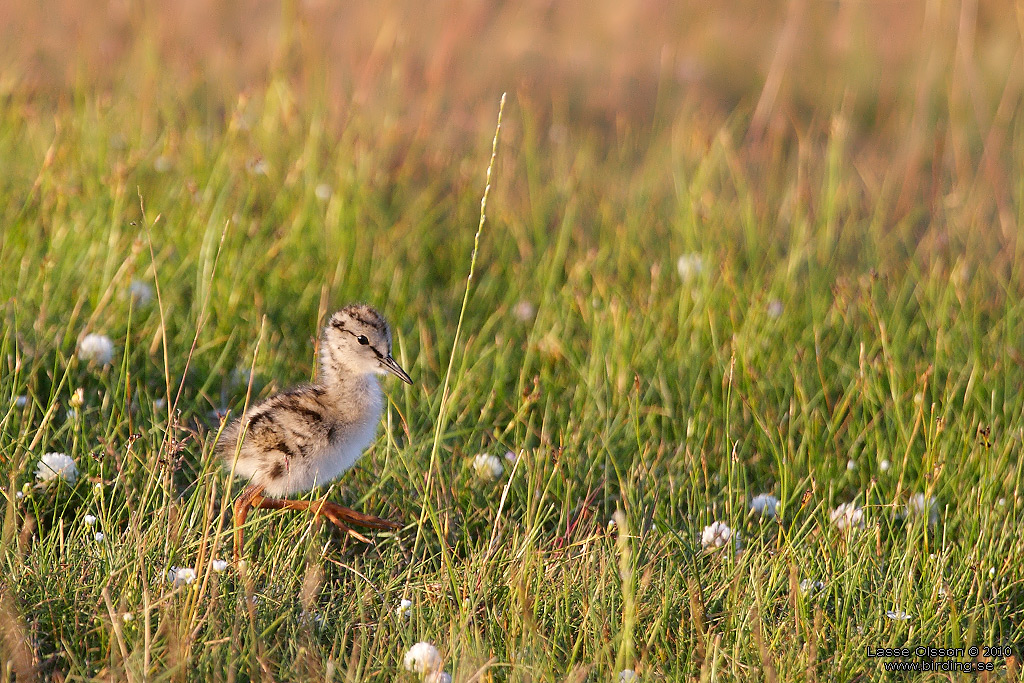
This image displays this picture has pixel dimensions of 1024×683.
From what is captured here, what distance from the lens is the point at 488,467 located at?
3.58 meters

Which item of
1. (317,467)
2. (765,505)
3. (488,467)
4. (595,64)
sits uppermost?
(595,64)

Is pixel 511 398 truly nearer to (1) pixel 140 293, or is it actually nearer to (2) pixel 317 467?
(2) pixel 317 467

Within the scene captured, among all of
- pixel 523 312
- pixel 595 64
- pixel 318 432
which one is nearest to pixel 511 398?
pixel 523 312

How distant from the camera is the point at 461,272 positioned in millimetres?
5234

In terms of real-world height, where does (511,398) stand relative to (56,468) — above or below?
below

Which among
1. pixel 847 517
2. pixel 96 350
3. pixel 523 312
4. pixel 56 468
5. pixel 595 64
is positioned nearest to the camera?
pixel 56 468

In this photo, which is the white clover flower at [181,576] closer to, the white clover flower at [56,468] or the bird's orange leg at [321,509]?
the bird's orange leg at [321,509]

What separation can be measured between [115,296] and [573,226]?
2412mm

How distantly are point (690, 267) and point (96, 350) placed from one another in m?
2.59

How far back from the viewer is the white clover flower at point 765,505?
3559mm

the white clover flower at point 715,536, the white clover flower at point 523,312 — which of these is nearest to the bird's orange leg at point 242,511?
the white clover flower at point 715,536

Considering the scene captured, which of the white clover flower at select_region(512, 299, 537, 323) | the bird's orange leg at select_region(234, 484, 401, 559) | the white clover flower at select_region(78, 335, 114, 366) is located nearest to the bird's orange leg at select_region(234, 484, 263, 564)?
the bird's orange leg at select_region(234, 484, 401, 559)

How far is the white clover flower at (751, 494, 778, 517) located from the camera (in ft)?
11.7

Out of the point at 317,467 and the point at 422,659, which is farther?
the point at 317,467
